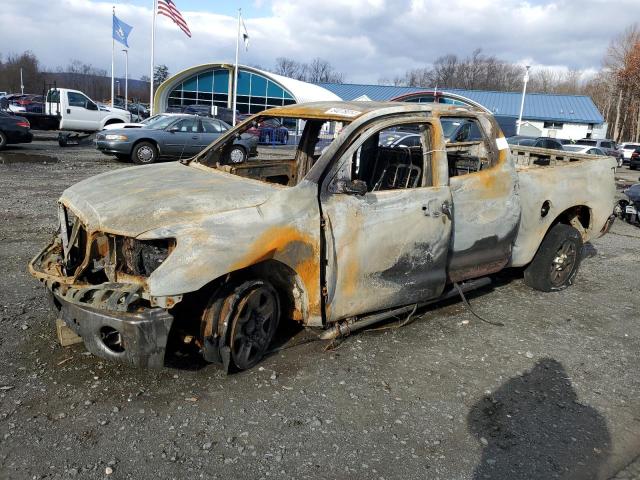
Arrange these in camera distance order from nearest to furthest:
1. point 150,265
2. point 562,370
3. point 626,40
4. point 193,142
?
1. point 150,265
2. point 562,370
3. point 193,142
4. point 626,40

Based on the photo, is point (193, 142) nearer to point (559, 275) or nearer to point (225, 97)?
point (559, 275)

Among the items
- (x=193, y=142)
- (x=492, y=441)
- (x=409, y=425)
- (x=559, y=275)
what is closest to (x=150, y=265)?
(x=409, y=425)

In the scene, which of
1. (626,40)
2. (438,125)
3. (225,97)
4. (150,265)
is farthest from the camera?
(626,40)

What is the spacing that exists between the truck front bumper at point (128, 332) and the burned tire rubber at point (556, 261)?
13.7 ft

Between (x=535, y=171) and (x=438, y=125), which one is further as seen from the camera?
(x=535, y=171)

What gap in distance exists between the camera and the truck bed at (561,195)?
542 centimetres

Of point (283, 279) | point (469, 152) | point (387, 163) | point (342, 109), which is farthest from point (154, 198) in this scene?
point (469, 152)

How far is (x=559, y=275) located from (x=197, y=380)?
4.25 metres

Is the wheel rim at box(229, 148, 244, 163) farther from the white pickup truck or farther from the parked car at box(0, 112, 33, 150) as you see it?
the white pickup truck

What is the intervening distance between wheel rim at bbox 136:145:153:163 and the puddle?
94.4 inches

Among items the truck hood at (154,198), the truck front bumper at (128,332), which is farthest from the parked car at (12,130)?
the truck front bumper at (128,332)

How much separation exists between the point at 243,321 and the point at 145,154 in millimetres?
13403

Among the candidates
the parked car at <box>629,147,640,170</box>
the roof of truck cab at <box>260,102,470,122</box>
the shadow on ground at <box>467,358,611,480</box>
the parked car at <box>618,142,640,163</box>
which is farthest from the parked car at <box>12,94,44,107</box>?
the shadow on ground at <box>467,358,611,480</box>

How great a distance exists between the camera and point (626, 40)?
53219mm
